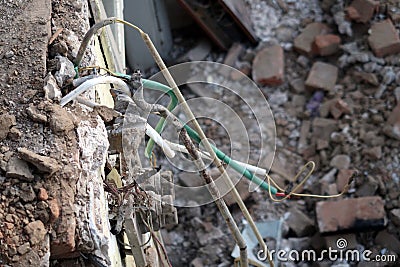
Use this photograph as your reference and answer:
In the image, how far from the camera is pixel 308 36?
153 inches

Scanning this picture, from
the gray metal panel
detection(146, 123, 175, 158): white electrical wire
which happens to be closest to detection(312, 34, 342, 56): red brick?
the gray metal panel

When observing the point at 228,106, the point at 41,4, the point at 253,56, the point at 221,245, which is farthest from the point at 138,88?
the point at 253,56

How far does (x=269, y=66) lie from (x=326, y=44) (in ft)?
1.26

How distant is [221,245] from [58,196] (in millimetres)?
1965

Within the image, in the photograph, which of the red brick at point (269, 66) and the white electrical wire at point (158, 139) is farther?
the red brick at point (269, 66)

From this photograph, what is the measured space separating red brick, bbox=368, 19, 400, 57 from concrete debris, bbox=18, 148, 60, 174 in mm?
2734

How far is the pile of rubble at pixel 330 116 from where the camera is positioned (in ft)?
10.1

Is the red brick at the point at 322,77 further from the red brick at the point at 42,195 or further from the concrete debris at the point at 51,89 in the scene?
the red brick at the point at 42,195

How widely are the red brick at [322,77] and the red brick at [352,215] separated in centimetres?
85

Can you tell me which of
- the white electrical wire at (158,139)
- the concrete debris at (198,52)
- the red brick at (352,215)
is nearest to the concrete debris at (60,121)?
the white electrical wire at (158,139)

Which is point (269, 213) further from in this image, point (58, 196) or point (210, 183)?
point (58, 196)

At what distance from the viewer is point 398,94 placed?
11.3ft

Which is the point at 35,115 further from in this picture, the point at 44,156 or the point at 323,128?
the point at 323,128

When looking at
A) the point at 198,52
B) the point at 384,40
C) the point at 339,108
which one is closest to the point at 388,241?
the point at 339,108
